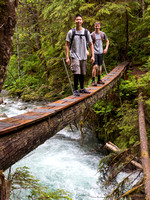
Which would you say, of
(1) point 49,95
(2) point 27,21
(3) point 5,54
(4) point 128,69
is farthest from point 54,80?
(3) point 5,54

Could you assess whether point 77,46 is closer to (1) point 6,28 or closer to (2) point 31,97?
(1) point 6,28

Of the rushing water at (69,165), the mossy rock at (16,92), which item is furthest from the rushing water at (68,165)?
the mossy rock at (16,92)

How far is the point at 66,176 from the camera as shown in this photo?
5551 millimetres

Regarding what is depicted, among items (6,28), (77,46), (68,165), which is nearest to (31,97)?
(68,165)

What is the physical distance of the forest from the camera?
642cm

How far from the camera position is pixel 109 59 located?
39.9 ft

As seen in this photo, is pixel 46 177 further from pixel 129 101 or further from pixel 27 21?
pixel 27 21

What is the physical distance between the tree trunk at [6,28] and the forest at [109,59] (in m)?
2.69

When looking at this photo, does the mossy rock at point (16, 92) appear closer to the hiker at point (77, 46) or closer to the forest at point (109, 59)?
the forest at point (109, 59)

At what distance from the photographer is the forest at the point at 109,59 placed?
6.42 m

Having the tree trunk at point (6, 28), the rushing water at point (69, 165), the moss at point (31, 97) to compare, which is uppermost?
the tree trunk at point (6, 28)

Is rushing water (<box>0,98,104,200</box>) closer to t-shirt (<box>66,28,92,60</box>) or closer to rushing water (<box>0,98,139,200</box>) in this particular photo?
rushing water (<box>0,98,139,200</box>)

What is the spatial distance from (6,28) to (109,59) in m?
11.2

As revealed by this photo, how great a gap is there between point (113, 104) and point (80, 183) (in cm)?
418
